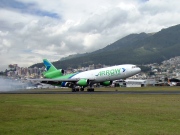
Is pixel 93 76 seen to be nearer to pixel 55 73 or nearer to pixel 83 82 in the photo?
pixel 83 82

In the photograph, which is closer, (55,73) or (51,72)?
(55,73)

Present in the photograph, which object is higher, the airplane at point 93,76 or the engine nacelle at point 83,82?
the airplane at point 93,76

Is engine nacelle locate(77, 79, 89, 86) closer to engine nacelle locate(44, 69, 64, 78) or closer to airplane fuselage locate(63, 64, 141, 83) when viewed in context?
airplane fuselage locate(63, 64, 141, 83)

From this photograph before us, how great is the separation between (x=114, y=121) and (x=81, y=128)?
2973mm

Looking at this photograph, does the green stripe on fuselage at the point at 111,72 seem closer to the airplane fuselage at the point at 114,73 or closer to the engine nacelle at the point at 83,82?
the airplane fuselage at the point at 114,73

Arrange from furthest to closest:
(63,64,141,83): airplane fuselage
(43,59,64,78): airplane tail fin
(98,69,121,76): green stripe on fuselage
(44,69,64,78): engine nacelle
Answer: (43,59,64,78): airplane tail fin → (44,69,64,78): engine nacelle → (63,64,141,83): airplane fuselage → (98,69,121,76): green stripe on fuselage

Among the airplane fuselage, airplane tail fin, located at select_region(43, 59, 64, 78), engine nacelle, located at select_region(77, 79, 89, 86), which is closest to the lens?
the airplane fuselage

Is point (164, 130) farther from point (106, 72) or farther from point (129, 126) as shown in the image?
point (106, 72)

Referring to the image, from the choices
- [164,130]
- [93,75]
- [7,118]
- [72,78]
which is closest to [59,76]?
[72,78]

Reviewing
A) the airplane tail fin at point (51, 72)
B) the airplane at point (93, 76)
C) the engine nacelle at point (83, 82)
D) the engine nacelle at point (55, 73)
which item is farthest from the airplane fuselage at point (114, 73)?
the airplane tail fin at point (51, 72)

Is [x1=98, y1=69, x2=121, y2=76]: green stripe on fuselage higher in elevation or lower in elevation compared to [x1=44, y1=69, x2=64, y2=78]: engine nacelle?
lower

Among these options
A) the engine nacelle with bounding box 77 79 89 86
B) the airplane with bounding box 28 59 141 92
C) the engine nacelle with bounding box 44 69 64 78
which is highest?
the engine nacelle with bounding box 44 69 64 78

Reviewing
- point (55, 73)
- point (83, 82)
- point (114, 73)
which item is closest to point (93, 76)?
point (83, 82)

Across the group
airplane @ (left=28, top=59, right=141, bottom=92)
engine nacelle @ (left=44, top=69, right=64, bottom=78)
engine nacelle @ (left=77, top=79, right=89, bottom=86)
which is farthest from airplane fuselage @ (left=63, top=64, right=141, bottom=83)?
engine nacelle @ (left=44, top=69, right=64, bottom=78)
